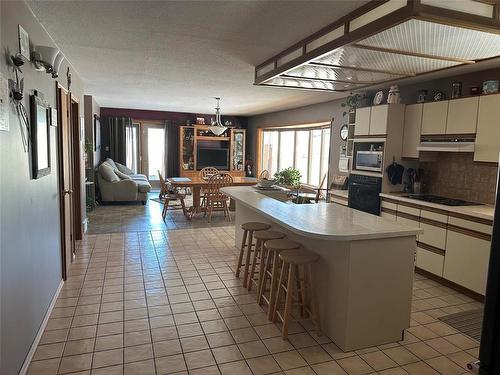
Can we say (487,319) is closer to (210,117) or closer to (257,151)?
(257,151)

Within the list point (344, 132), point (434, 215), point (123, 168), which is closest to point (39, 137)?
point (434, 215)

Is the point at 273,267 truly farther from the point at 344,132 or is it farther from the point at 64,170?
the point at 344,132

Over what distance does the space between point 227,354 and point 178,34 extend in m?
2.48

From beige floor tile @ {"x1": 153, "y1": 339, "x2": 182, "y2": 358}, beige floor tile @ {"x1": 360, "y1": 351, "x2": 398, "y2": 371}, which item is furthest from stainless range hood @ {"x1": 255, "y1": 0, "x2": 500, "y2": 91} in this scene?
beige floor tile @ {"x1": 153, "y1": 339, "x2": 182, "y2": 358}

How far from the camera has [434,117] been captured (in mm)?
3832

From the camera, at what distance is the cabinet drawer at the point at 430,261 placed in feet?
11.5

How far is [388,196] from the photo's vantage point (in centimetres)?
420

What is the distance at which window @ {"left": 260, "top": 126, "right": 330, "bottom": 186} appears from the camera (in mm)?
7188

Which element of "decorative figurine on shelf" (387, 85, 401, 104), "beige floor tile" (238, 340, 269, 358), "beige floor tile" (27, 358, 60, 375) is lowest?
"beige floor tile" (27, 358, 60, 375)

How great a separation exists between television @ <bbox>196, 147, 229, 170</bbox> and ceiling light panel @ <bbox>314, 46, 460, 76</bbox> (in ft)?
23.2

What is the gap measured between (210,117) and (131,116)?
87.8 inches

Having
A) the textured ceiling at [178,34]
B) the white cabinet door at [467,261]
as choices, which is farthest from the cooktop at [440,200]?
the textured ceiling at [178,34]

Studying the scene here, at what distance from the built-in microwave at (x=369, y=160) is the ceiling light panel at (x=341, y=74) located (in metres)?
1.07

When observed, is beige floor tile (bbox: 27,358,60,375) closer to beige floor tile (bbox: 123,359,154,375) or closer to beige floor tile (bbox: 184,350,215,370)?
beige floor tile (bbox: 123,359,154,375)
